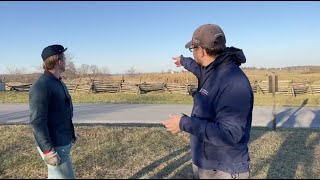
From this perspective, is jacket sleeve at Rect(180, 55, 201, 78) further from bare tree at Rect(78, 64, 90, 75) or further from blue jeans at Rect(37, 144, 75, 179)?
bare tree at Rect(78, 64, 90, 75)

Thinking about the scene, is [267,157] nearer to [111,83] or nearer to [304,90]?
[304,90]

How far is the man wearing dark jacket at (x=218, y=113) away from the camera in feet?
7.06

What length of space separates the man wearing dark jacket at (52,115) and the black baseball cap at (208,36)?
56.6 inches

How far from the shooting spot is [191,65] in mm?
3150

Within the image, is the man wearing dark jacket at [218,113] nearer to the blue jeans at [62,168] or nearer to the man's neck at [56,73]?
the blue jeans at [62,168]

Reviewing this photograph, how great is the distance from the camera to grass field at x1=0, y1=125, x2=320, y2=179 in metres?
5.07

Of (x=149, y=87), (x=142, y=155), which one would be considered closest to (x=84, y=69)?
(x=149, y=87)

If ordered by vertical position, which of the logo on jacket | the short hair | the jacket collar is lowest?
the logo on jacket

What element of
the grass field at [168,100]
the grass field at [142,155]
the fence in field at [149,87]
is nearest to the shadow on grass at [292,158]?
the grass field at [142,155]

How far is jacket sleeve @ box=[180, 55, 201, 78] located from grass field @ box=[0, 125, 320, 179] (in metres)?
2.08

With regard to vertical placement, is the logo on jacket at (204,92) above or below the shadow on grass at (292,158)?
above

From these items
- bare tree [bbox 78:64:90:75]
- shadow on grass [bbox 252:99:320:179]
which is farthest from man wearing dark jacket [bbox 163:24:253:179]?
bare tree [bbox 78:64:90:75]

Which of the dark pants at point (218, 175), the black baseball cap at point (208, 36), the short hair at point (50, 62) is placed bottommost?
A: the dark pants at point (218, 175)

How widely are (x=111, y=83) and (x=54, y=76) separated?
24.4 metres
